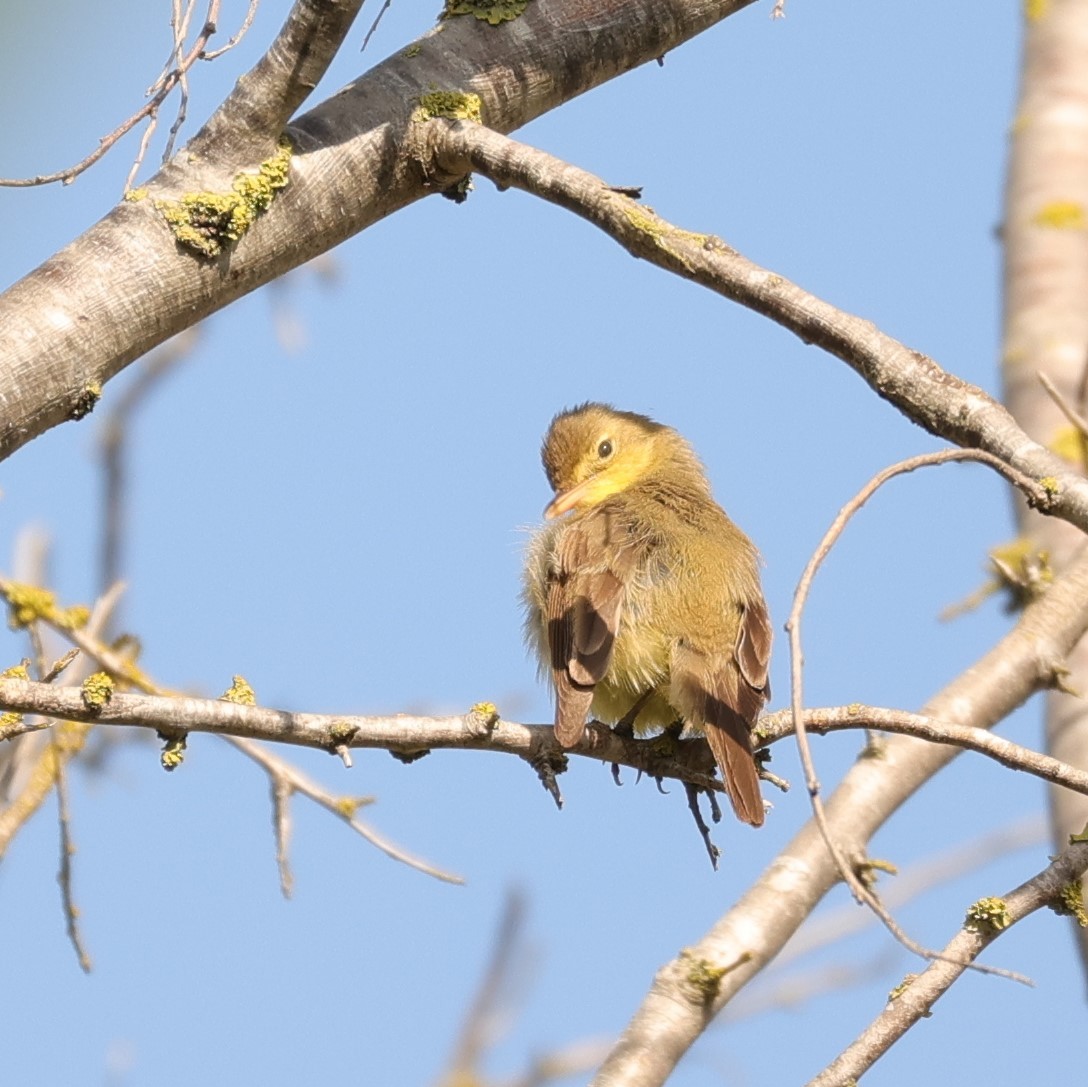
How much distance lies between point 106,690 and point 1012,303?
4.62 m

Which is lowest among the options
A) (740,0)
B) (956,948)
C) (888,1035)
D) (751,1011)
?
(888,1035)

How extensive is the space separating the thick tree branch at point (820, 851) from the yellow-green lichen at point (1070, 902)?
1.43m

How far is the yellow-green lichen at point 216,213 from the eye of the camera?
3.55 m

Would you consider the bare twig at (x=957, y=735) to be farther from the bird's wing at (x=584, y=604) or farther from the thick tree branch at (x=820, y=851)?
the thick tree branch at (x=820, y=851)

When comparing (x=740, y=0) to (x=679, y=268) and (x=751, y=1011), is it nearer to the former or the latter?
(x=679, y=268)

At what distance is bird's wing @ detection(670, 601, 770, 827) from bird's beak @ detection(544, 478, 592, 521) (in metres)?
0.89

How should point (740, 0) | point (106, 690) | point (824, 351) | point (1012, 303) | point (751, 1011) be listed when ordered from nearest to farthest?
point (106, 690), point (824, 351), point (740, 0), point (751, 1011), point (1012, 303)

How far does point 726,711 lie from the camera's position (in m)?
4.24

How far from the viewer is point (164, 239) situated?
140 inches

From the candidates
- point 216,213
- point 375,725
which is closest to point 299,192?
point 216,213

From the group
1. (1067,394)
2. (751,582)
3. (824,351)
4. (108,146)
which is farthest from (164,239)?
(1067,394)

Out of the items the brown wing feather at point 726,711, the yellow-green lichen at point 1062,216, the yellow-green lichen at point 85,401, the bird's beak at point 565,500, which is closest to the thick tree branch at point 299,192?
the yellow-green lichen at point 85,401

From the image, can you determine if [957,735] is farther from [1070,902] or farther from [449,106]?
[449,106]

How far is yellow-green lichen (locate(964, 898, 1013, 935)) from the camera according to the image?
3162 mm
